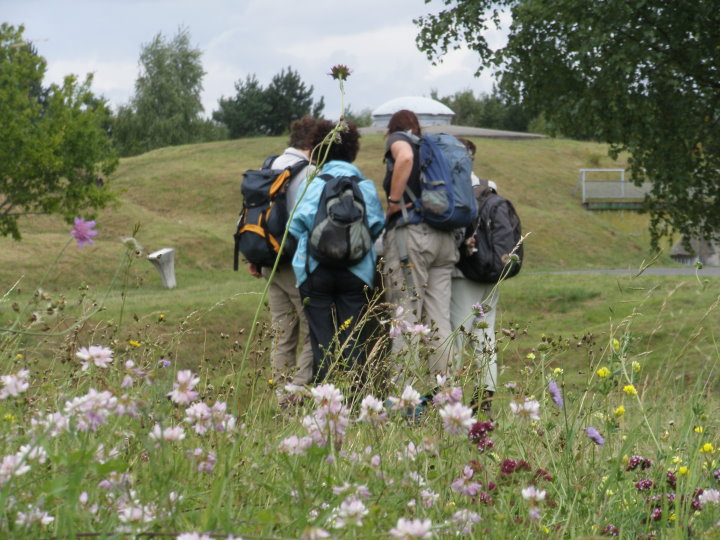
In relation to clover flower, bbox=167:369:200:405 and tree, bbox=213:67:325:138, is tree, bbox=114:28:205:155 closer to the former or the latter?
tree, bbox=213:67:325:138

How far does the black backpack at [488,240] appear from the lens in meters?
6.79

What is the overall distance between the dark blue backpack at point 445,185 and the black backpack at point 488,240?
8.5 inches

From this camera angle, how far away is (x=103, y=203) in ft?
81.2

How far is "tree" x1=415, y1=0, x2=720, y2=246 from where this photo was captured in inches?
463

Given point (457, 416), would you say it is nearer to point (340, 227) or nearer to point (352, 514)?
point (352, 514)

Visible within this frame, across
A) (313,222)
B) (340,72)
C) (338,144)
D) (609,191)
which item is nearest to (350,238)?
(313,222)

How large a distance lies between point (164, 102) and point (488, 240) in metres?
67.8

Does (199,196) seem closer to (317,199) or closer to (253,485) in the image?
(317,199)

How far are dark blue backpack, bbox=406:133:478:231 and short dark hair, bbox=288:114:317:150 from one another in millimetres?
776

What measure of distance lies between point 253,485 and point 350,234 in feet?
13.0

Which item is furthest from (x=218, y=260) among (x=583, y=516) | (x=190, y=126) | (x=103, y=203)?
(x=190, y=126)

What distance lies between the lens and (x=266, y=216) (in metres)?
6.76

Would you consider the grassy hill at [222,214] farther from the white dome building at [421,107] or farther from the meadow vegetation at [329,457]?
the meadow vegetation at [329,457]

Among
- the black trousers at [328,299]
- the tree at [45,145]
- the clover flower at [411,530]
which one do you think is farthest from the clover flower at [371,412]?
the tree at [45,145]
